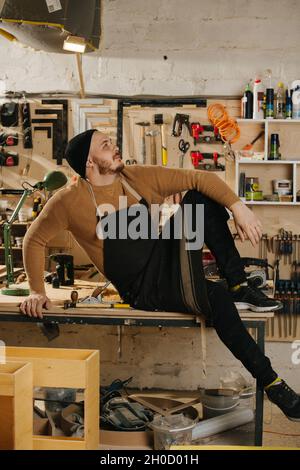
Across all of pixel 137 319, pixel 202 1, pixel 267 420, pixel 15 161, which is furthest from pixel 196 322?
pixel 202 1

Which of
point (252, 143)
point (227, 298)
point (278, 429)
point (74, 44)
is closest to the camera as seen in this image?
point (227, 298)

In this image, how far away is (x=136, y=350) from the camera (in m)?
4.62

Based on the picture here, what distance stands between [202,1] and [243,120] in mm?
969

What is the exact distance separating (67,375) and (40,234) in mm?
1063

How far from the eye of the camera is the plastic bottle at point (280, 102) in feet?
14.5

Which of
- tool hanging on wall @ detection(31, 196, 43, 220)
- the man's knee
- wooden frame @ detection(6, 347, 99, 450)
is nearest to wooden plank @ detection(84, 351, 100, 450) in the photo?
wooden frame @ detection(6, 347, 99, 450)

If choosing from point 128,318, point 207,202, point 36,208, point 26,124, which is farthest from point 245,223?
point 26,124

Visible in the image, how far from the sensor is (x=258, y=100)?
4.39 metres

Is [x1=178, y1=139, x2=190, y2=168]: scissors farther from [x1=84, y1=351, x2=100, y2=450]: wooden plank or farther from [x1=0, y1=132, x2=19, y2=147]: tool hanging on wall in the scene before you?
[x1=84, y1=351, x2=100, y2=450]: wooden plank

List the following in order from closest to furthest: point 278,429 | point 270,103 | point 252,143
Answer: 1. point 278,429
2. point 270,103
3. point 252,143

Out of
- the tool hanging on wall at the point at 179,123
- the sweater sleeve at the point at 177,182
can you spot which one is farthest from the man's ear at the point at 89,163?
the tool hanging on wall at the point at 179,123

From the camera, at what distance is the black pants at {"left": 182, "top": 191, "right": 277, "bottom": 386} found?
8.97 ft

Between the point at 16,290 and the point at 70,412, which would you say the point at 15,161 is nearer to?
the point at 16,290

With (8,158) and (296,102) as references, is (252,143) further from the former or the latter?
(8,158)
